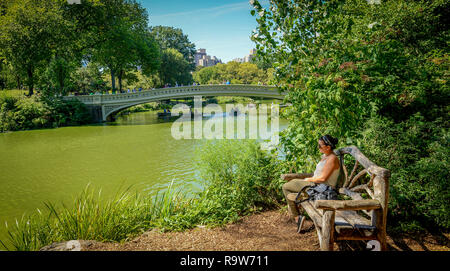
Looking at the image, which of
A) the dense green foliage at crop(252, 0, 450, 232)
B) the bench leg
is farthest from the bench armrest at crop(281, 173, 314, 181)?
the bench leg

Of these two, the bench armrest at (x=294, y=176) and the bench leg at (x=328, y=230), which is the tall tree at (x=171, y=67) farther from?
the bench leg at (x=328, y=230)

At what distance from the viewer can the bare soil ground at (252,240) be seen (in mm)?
2361

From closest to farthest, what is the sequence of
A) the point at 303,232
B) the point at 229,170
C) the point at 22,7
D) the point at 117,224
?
the point at 303,232 < the point at 117,224 < the point at 229,170 < the point at 22,7

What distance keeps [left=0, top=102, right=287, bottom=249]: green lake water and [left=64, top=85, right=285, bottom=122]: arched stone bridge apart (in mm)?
6585

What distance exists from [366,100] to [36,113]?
20495 millimetres

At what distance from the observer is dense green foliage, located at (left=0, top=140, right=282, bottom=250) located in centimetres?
295

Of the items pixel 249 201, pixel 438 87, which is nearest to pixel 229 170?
pixel 249 201

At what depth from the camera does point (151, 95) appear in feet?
71.7

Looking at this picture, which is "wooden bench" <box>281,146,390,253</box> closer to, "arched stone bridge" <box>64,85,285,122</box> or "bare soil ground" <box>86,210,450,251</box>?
"bare soil ground" <box>86,210,450,251</box>

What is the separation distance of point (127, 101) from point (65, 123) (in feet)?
15.8
